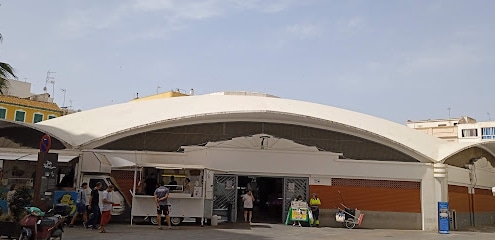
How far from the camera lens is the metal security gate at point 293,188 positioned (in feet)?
65.2

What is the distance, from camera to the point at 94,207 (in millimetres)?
15516

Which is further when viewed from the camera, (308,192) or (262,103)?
(262,103)

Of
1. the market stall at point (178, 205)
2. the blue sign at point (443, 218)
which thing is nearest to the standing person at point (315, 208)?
the market stall at point (178, 205)

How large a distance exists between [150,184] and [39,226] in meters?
8.03

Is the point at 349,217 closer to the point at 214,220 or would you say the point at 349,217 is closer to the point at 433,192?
the point at 433,192

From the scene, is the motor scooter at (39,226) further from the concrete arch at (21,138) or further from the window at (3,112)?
the window at (3,112)

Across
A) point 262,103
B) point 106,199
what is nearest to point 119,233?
point 106,199

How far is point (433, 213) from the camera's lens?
19953 mm

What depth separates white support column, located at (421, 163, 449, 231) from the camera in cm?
1989

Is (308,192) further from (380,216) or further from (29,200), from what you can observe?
(29,200)

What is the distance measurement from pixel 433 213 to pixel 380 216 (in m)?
2.32

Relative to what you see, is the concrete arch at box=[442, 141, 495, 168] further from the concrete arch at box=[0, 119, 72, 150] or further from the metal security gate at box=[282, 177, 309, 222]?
the concrete arch at box=[0, 119, 72, 150]

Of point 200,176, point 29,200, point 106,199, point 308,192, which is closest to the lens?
point 29,200

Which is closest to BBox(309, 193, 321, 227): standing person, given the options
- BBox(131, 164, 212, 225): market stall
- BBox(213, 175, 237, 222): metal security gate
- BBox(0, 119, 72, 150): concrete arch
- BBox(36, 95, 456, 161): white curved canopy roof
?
BBox(213, 175, 237, 222): metal security gate
